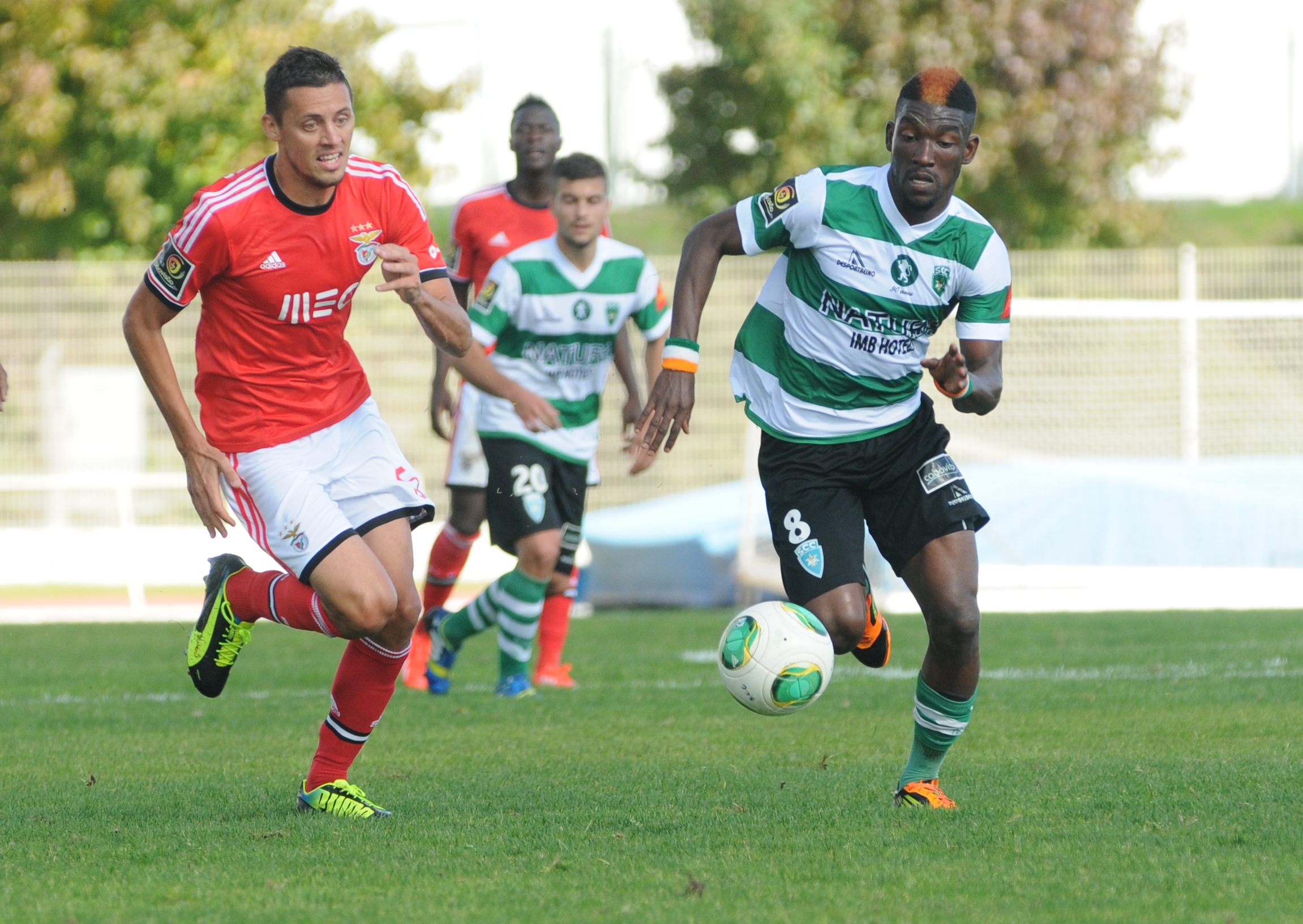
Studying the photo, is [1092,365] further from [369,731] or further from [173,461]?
[369,731]

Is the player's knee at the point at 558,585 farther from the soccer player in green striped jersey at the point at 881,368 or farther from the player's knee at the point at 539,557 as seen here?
the soccer player in green striped jersey at the point at 881,368

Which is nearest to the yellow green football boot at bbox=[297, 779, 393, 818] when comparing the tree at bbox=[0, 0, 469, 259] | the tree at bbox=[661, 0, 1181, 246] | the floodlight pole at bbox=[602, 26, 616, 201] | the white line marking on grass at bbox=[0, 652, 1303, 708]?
the white line marking on grass at bbox=[0, 652, 1303, 708]

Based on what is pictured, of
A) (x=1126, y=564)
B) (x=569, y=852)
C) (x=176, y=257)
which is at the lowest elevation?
(x=1126, y=564)

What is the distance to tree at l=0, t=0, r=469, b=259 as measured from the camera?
1883 cm

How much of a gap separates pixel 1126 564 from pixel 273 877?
11.3 m

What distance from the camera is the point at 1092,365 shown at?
52.0 feet

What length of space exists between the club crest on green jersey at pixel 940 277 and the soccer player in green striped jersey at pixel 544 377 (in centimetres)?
336

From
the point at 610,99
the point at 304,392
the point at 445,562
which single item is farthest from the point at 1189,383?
the point at 610,99

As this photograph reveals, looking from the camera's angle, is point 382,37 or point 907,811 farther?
point 382,37

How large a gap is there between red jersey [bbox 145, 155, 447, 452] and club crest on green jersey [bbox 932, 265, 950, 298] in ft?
5.03

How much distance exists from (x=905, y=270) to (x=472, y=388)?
167 inches

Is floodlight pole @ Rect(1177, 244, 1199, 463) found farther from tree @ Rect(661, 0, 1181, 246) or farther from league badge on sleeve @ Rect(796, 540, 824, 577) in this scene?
league badge on sleeve @ Rect(796, 540, 824, 577)

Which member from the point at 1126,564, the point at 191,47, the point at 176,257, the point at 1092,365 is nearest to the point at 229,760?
the point at 176,257

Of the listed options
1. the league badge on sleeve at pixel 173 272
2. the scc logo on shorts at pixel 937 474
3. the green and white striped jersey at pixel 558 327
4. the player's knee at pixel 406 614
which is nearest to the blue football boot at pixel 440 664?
the green and white striped jersey at pixel 558 327
